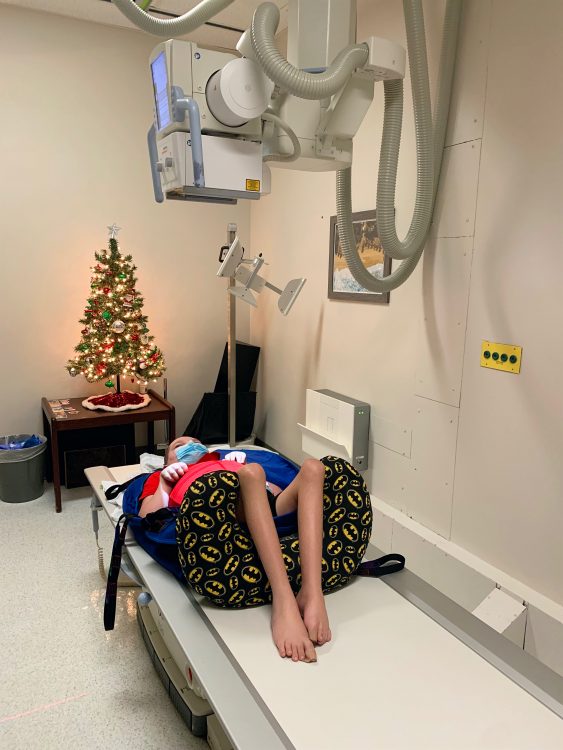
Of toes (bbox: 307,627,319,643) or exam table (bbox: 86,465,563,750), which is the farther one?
toes (bbox: 307,627,319,643)

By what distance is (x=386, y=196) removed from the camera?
84.4 inches

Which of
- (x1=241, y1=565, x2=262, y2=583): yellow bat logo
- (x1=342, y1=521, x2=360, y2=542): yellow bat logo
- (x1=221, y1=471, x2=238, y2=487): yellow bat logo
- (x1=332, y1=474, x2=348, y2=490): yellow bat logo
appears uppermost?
(x1=221, y1=471, x2=238, y2=487): yellow bat logo

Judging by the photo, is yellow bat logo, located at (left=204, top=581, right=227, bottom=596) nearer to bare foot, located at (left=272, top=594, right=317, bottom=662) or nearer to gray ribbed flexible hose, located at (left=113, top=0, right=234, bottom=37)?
bare foot, located at (left=272, top=594, right=317, bottom=662)

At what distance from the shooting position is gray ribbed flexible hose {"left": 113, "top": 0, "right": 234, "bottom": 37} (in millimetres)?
2023

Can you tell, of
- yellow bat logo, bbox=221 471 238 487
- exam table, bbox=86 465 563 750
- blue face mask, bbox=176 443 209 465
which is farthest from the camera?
blue face mask, bbox=176 443 209 465

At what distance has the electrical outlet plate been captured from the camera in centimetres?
211

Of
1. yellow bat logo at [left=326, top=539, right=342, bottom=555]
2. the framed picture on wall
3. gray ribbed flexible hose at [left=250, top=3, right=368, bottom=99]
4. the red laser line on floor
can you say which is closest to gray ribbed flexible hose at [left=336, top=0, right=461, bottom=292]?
the framed picture on wall

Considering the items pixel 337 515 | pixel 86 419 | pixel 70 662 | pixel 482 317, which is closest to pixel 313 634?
pixel 337 515

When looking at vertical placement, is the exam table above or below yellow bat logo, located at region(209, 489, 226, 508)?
below

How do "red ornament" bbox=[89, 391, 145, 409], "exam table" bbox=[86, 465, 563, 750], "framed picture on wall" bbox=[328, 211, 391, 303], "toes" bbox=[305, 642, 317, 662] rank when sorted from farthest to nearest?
"red ornament" bbox=[89, 391, 145, 409] → "framed picture on wall" bbox=[328, 211, 391, 303] → "toes" bbox=[305, 642, 317, 662] → "exam table" bbox=[86, 465, 563, 750]

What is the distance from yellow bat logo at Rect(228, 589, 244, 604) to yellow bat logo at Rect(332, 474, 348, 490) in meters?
0.44

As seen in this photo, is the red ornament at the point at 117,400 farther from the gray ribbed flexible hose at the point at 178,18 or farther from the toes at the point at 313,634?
the toes at the point at 313,634

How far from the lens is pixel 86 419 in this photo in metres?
3.34

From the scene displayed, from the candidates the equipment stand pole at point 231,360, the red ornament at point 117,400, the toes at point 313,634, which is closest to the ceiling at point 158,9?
the equipment stand pole at point 231,360
